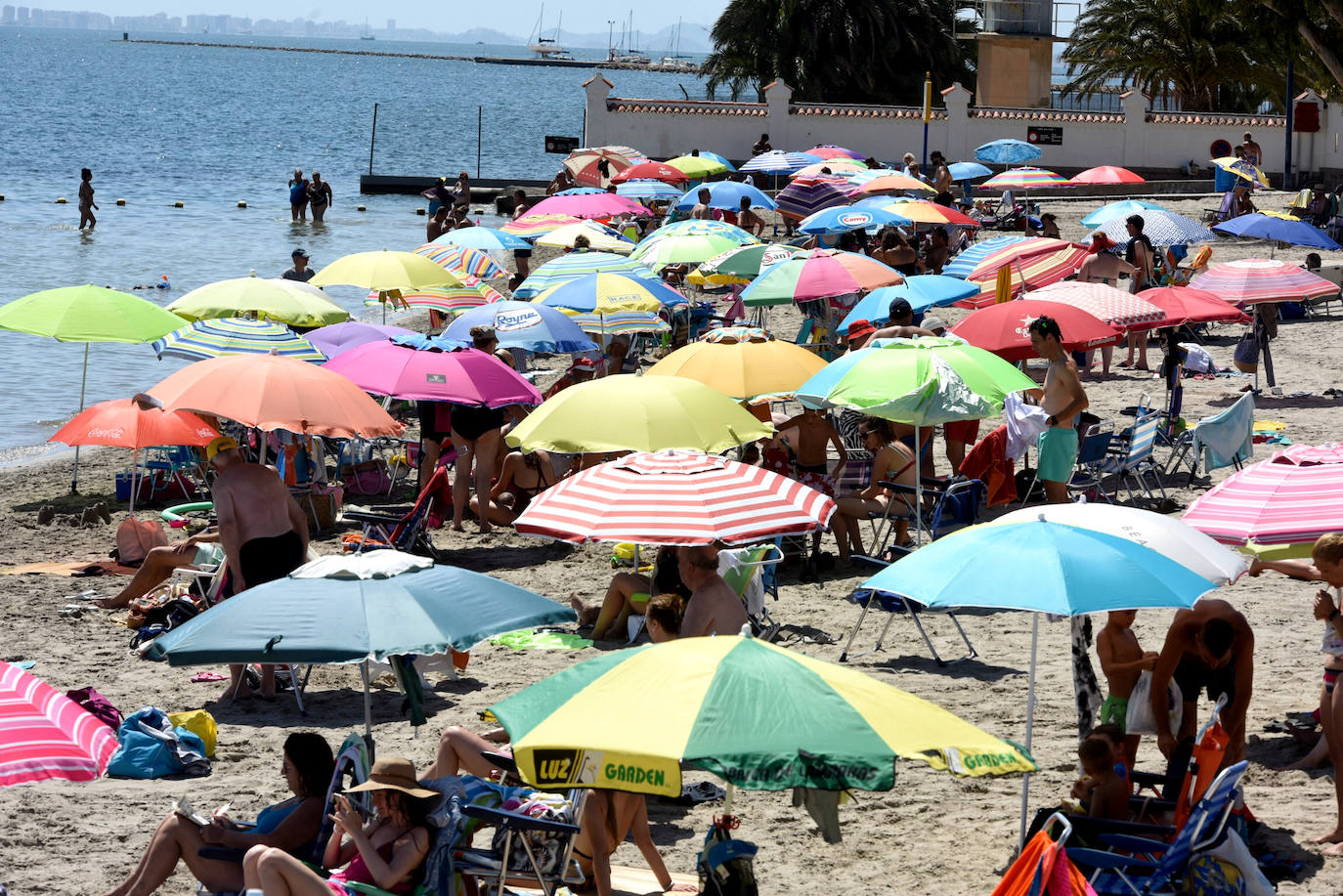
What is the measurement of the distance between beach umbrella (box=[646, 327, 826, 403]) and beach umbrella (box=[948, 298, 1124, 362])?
1.53 m

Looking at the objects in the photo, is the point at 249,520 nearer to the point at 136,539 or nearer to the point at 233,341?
the point at 136,539

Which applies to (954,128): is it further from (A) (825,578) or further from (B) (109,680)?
(B) (109,680)

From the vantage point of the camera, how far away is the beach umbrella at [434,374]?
1090 centimetres

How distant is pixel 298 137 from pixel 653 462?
85.1m

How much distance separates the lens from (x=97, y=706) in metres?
7.41

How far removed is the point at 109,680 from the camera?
8781 millimetres

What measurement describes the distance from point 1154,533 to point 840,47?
133 feet

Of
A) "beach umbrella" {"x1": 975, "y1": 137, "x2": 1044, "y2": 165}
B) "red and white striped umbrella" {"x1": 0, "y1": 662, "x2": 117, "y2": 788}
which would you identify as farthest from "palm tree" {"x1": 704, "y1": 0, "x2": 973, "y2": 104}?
"red and white striped umbrella" {"x1": 0, "y1": 662, "x2": 117, "y2": 788}

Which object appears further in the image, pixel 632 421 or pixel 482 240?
pixel 482 240

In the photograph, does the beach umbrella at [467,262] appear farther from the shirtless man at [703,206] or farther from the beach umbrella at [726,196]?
the beach umbrella at [726,196]

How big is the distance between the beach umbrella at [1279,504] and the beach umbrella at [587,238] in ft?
45.7

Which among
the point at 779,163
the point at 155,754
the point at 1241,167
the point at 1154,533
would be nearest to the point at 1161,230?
the point at 779,163

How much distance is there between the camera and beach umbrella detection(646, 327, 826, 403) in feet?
35.8

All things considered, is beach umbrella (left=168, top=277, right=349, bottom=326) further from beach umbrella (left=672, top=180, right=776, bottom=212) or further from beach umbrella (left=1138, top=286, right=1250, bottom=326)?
beach umbrella (left=672, top=180, right=776, bottom=212)
